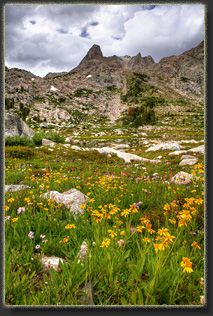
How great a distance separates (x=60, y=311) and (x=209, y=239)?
171 cm

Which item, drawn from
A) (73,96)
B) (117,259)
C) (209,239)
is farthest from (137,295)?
(73,96)

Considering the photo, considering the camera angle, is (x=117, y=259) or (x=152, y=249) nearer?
(x=117, y=259)

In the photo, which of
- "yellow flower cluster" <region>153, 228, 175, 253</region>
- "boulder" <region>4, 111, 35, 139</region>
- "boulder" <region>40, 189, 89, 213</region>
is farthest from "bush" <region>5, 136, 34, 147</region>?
"yellow flower cluster" <region>153, 228, 175, 253</region>

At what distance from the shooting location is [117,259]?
229 cm

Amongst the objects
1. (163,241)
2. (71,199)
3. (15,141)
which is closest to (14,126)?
(15,141)

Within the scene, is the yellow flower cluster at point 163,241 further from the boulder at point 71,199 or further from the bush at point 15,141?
the bush at point 15,141

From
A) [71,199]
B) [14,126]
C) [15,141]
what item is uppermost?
[14,126]

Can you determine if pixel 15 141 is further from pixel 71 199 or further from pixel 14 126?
pixel 71 199

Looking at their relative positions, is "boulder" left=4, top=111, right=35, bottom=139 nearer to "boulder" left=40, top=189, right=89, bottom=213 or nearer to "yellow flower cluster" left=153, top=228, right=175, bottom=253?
"boulder" left=40, top=189, right=89, bottom=213

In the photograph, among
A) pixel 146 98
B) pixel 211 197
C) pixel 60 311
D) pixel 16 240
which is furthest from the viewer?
pixel 146 98

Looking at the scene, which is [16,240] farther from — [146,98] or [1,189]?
[146,98]

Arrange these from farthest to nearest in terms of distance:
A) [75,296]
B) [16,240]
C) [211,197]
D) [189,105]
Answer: [189,105] → [16,240] → [211,197] → [75,296]

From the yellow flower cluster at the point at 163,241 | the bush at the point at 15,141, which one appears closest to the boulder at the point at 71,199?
the yellow flower cluster at the point at 163,241

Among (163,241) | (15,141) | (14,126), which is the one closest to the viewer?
(163,241)
